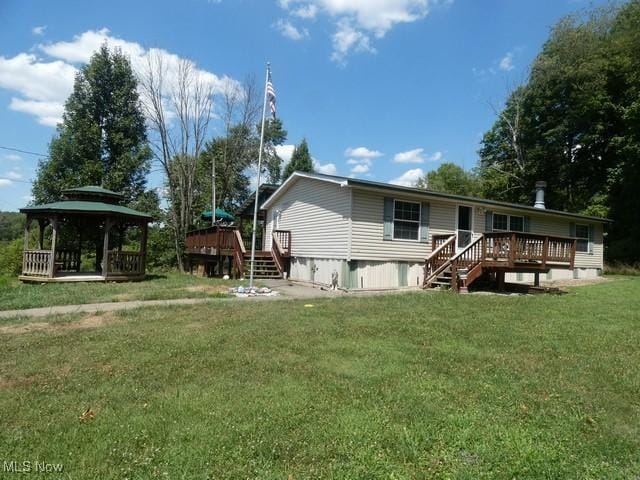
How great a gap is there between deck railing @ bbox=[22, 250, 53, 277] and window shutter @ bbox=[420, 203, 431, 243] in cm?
1282

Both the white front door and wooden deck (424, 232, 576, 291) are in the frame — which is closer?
wooden deck (424, 232, 576, 291)

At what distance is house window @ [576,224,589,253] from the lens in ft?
60.5

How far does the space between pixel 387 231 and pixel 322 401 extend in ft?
31.7

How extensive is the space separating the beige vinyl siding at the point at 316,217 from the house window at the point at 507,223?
700cm

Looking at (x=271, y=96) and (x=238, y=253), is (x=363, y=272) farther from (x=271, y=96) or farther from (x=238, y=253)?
(x=271, y=96)

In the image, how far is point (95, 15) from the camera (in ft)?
44.1

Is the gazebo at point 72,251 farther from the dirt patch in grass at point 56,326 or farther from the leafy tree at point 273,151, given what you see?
the leafy tree at point 273,151

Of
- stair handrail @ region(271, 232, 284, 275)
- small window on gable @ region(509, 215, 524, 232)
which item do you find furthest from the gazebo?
small window on gable @ region(509, 215, 524, 232)

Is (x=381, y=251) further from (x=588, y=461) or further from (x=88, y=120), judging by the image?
(x=88, y=120)

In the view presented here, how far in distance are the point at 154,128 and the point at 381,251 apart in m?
18.8

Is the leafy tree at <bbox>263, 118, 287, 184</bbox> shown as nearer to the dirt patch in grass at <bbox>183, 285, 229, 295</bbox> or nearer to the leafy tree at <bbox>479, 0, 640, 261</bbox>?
the leafy tree at <bbox>479, 0, 640, 261</bbox>

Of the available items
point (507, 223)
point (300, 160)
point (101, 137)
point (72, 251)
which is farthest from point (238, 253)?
point (300, 160)

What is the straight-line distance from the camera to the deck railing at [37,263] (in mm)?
12734

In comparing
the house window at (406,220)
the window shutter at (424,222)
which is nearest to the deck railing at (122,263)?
the house window at (406,220)
